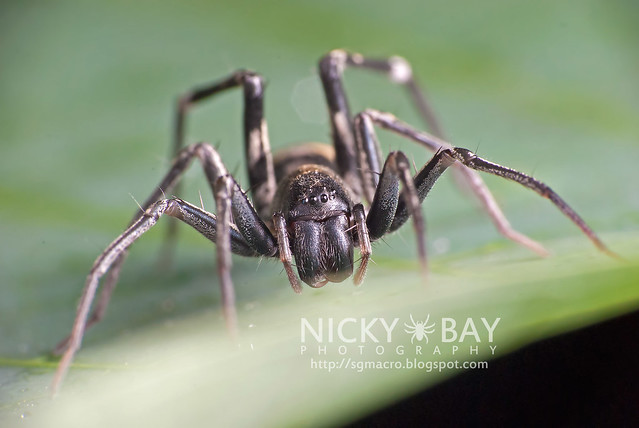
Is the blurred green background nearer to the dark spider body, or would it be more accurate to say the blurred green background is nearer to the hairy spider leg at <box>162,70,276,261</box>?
the dark spider body

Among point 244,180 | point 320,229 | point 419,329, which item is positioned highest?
point 244,180

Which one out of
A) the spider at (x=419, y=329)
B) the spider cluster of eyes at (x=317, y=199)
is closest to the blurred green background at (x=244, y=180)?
the spider at (x=419, y=329)

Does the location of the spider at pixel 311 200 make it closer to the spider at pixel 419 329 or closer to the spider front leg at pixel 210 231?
the spider front leg at pixel 210 231

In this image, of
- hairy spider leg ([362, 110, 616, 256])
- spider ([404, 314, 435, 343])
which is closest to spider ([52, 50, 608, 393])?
hairy spider leg ([362, 110, 616, 256])

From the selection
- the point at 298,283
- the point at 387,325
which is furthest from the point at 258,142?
the point at 387,325

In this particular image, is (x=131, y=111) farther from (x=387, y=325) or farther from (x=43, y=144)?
(x=387, y=325)

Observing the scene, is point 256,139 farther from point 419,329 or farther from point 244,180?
point 419,329

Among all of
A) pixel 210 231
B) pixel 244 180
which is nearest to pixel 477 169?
pixel 210 231
